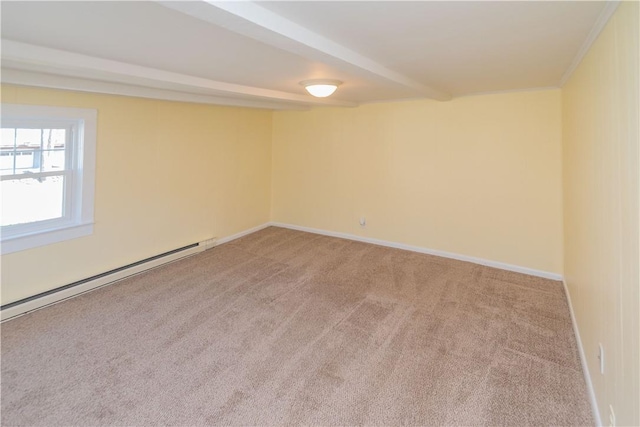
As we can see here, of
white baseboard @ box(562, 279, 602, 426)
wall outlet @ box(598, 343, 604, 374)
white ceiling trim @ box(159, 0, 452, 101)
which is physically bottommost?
white baseboard @ box(562, 279, 602, 426)

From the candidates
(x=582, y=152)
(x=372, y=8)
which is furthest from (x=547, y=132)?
(x=372, y=8)

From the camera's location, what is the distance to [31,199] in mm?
3125

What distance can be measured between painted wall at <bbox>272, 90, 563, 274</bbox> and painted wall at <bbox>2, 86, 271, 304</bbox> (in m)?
0.98

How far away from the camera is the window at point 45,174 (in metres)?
2.92

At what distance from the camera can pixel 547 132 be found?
3.78 meters

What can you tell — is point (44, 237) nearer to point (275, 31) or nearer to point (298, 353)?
point (298, 353)

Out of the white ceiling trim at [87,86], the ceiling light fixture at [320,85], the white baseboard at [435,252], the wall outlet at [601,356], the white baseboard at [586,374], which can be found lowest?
the white baseboard at [586,374]

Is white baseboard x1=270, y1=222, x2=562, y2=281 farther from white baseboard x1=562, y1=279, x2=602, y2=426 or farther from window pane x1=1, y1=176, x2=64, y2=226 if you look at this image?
window pane x1=1, y1=176, x2=64, y2=226

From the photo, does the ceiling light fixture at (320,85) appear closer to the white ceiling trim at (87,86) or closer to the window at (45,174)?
the white ceiling trim at (87,86)

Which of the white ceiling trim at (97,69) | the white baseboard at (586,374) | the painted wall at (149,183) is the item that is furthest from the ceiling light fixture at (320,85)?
the white baseboard at (586,374)

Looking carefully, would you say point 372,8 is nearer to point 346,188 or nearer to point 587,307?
point 587,307

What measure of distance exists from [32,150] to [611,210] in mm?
4356

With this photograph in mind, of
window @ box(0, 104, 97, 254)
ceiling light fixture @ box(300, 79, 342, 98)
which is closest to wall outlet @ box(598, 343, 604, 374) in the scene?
ceiling light fixture @ box(300, 79, 342, 98)

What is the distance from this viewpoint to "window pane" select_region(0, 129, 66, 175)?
291 centimetres
